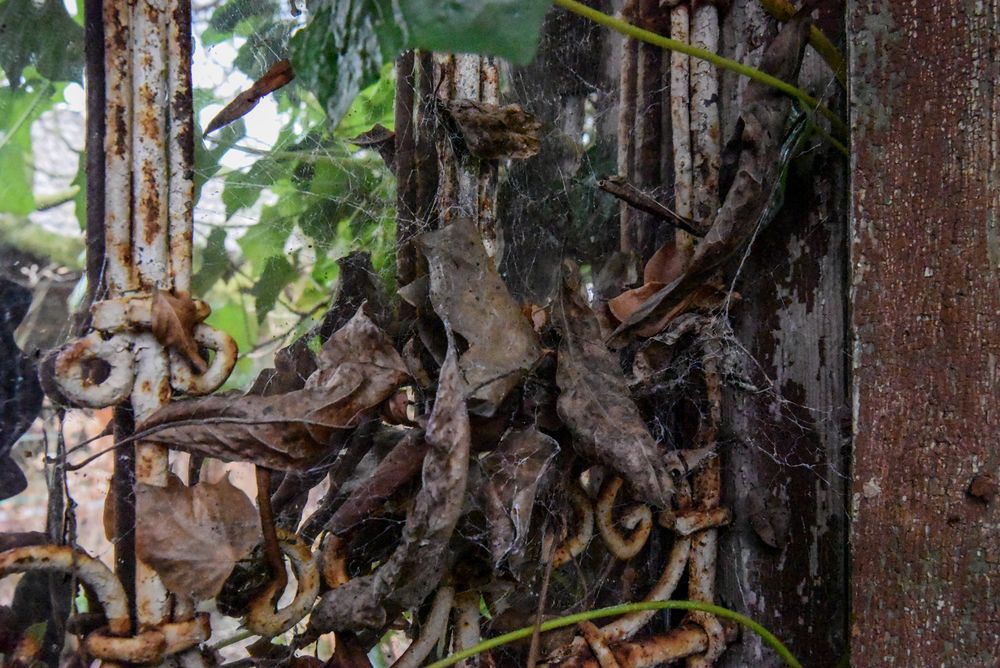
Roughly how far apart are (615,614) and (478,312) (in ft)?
1.15

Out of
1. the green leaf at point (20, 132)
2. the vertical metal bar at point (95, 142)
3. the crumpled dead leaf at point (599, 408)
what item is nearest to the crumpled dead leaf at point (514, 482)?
the crumpled dead leaf at point (599, 408)

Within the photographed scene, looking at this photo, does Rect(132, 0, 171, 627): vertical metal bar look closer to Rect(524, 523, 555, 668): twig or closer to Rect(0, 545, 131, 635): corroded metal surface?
Rect(0, 545, 131, 635): corroded metal surface

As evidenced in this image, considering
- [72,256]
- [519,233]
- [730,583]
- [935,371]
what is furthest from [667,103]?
[72,256]

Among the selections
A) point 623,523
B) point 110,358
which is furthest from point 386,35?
point 623,523

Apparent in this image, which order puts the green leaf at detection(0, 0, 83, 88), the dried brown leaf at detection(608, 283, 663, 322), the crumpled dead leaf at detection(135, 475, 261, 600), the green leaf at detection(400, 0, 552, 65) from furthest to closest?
the dried brown leaf at detection(608, 283, 663, 322)
the green leaf at detection(0, 0, 83, 88)
the crumpled dead leaf at detection(135, 475, 261, 600)
the green leaf at detection(400, 0, 552, 65)

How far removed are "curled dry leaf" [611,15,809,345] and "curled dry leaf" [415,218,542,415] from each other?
5.4 inches

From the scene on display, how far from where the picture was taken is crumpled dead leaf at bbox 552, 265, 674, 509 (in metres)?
0.69

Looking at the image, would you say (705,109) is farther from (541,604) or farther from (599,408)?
(541,604)

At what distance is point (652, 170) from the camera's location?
97cm

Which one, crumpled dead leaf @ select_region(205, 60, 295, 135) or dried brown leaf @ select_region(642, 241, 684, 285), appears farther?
dried brown leaf @ select_region(642, 241, 684, 285)

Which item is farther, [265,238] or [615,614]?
[265,238]

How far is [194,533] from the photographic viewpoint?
61 cm

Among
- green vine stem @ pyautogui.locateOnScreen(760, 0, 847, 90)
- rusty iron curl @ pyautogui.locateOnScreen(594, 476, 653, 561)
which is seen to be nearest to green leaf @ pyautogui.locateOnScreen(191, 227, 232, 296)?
rusty iron curl @ pyautogui.locateOnScreen(594, 476, 653, 561)

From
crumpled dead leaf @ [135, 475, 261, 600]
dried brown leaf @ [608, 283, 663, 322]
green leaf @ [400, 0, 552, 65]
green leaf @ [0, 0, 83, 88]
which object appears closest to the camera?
green leaf @ [400, 0, 552, 65]
